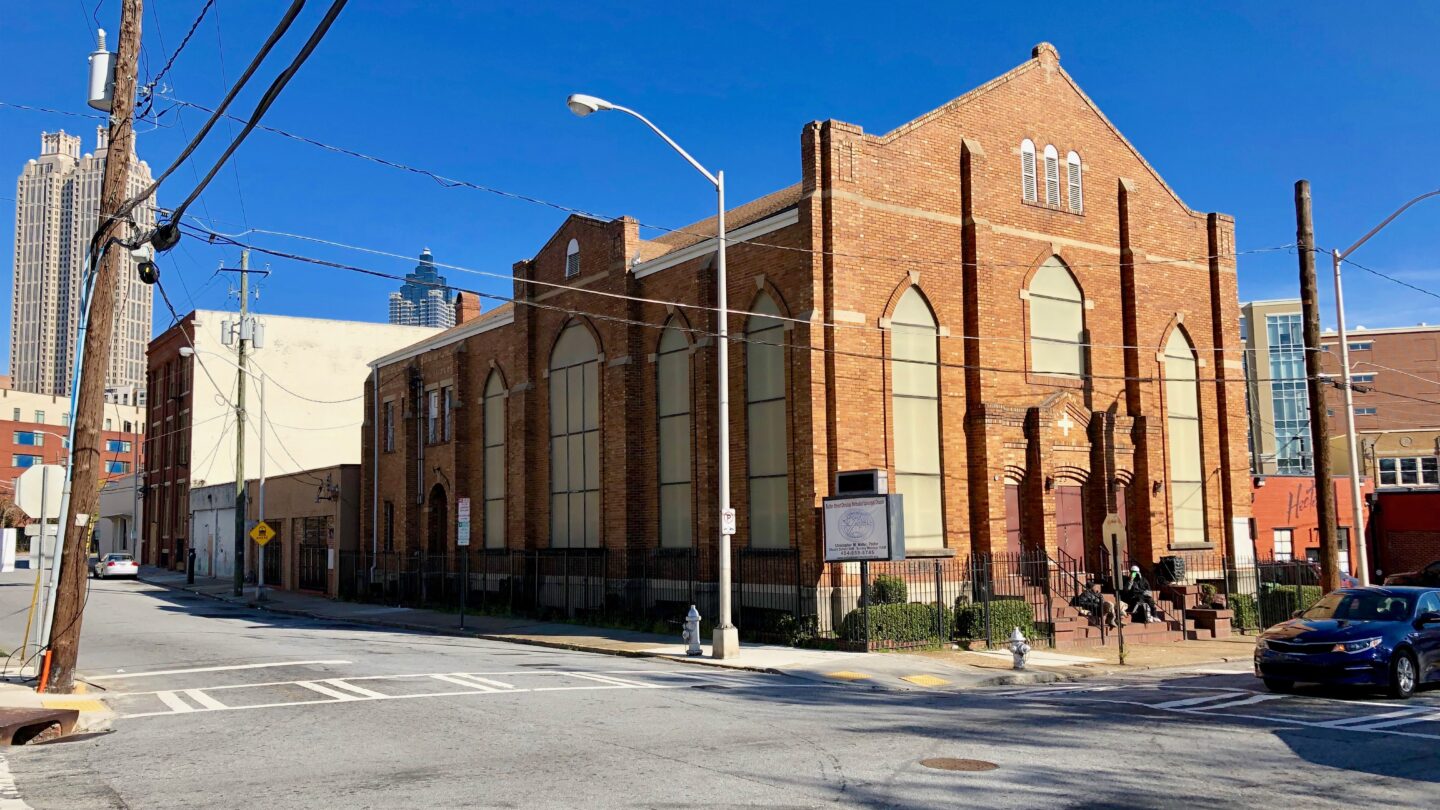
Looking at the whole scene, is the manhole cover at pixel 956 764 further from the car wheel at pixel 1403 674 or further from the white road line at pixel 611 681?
the car wheel at pixel 1403 674

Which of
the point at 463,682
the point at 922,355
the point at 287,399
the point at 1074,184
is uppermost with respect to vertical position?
the point at 1074,184

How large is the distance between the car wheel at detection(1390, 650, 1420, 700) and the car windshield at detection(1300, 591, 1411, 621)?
744 mm

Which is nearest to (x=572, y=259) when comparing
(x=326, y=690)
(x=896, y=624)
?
(x=896, y=624)

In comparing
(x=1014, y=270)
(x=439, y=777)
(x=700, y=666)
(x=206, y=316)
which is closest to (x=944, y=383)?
(x=1014, y=270)

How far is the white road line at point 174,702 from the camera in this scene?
14047 millimetres

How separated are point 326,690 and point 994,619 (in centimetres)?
1291

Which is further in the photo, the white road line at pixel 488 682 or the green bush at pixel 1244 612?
the green bush at pixel 1244 612

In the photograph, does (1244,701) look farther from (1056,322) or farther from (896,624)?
(1056,322)

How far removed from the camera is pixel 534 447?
32.6 m

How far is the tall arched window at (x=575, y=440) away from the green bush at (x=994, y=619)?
10.3 metres

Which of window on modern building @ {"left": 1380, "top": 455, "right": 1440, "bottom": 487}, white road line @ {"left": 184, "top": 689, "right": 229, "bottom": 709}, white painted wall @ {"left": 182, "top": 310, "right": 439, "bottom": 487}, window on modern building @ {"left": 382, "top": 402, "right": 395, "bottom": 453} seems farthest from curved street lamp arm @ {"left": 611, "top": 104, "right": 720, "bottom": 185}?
window on modern building @ {"left": 1380, "top": 455, "right": 1440, "bottom": 487}

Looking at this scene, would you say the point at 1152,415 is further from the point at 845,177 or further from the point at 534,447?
the point at 534,447

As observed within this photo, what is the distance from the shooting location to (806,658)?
20.5 m

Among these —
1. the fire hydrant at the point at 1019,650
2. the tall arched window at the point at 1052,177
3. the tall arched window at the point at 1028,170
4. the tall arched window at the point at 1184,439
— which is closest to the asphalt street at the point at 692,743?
the fire hydrant at the point at 1019,650
